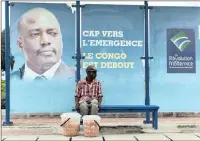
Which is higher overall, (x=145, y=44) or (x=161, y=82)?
(x=145, y=44)

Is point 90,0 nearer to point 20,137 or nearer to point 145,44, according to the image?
point 145,44

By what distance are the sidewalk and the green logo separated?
5.81 ft

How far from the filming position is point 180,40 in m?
9.79

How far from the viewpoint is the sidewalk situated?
699 cm

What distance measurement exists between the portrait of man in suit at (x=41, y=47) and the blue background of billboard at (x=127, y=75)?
0.43 ft

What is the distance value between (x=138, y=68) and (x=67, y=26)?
76.9 inches

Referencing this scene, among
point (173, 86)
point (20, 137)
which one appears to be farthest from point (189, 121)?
point (20, 137)

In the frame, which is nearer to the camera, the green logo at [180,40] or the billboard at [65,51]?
the billboard at [65,51]

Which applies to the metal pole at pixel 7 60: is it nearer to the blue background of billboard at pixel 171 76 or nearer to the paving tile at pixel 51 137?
the paving tile at pixel 51 137

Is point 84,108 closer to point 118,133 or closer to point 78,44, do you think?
point 118,133

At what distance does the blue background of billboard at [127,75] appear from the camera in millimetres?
9406

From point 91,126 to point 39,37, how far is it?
3118mm

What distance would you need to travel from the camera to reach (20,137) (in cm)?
700

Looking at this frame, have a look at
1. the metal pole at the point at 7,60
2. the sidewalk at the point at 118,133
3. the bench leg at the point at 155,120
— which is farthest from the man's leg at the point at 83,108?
the metal pole at the point at 7,60
